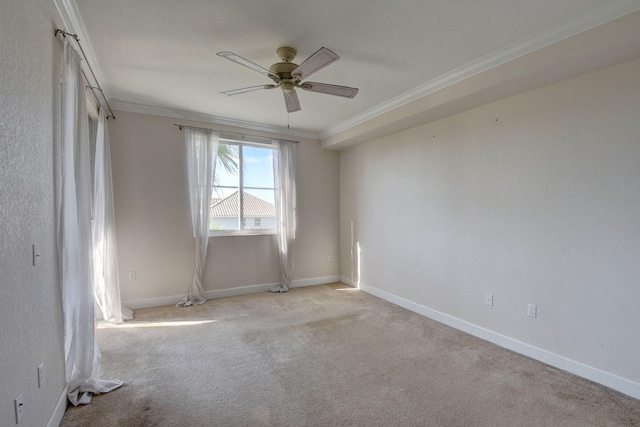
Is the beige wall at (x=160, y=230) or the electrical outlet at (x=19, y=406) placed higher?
the beige wall at (x=160, y=230)

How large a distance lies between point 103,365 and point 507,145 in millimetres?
4144

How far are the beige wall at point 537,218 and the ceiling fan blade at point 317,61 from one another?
6.22 ft

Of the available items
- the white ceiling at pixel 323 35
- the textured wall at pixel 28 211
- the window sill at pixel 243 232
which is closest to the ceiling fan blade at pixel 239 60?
the white ceiling at pixel 323 35

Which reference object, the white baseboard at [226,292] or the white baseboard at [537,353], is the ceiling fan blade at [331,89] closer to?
the white baseboard at [537,353]

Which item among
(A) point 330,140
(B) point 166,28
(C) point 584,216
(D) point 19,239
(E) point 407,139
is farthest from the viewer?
(A) point 330,140

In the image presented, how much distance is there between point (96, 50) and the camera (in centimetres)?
256

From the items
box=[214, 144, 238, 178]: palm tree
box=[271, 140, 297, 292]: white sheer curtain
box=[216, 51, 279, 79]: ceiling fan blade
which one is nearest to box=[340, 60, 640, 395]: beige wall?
box=[271, 140, 297, 292]: white sheer curtain

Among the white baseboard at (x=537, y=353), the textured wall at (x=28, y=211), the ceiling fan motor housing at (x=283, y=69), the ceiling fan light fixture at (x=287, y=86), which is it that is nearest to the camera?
the textured wall at (x=28, y=211)

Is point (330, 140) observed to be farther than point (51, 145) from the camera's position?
Yes

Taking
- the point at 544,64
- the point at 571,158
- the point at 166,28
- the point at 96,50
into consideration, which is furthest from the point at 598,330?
the point at 96,50

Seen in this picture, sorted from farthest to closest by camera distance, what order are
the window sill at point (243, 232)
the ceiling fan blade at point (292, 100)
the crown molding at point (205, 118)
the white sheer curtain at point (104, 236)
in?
the window sill at point (243, 232) → the crown molding at point (205, 118) → the white sheer curtain at point (104, 236) → the ceiling fan blade at point (292, 100)

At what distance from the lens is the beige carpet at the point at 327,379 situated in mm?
1946

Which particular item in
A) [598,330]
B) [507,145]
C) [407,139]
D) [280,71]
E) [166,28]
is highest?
[166,28]

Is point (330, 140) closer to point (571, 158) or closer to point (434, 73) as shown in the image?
point (434, 73)
